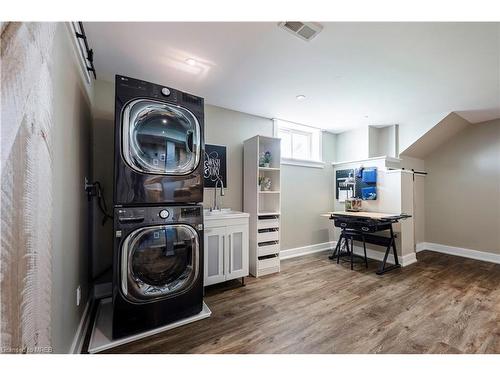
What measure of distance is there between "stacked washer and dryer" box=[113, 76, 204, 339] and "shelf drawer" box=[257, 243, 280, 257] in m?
1.17

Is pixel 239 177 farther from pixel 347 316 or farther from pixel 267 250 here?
pixel 347 316

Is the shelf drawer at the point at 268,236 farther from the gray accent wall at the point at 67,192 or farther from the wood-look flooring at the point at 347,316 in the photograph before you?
the gray accent wall at the point at 67,192

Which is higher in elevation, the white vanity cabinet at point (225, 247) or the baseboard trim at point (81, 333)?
the white vanity cabinet at point (225, 247)

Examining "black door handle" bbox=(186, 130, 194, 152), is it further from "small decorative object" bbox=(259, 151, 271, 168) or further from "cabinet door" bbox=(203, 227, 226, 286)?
"small decorative object" bbox=(259, 151, 271, 168)

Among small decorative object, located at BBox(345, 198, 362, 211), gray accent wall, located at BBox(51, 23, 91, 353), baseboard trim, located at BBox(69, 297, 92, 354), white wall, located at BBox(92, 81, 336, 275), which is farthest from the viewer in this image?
small decorative object, located at BBox(345, 198, 362, 211)

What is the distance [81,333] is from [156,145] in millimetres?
1564

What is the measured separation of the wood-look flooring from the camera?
1.64 m

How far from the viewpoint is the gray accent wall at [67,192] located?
3.96ft

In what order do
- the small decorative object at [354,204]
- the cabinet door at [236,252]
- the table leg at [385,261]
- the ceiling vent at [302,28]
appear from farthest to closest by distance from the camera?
the small decorative object at [354,204]
the table leg at [385,261]
the cabinet door at [236,252]
the ceiling vent at [302,28]

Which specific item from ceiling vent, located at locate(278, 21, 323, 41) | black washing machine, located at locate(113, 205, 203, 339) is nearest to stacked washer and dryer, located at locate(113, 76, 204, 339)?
black washing machine, located at locate(113, 205, 203, 339)

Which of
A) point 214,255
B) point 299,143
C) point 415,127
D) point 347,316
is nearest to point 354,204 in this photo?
point 299,143

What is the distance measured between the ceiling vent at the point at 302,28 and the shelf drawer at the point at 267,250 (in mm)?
2448

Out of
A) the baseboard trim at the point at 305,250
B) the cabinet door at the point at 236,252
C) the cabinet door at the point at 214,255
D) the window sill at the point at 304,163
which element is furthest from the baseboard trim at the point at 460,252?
the cabinet door at the point at 214,255
